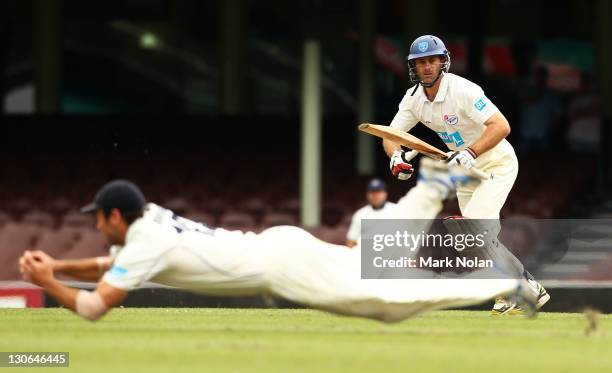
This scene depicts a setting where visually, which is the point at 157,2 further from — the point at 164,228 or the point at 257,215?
the point at 164,228

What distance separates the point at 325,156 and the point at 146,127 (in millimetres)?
4419

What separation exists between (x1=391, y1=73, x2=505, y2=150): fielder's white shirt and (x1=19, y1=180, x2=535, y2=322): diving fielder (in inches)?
56.2

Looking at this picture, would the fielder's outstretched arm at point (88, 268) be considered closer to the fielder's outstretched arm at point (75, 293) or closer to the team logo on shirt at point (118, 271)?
the fielder's outstretched arm at point (75, 293)

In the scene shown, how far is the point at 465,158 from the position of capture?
8328 mm

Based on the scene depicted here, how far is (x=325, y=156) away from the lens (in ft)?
74.7

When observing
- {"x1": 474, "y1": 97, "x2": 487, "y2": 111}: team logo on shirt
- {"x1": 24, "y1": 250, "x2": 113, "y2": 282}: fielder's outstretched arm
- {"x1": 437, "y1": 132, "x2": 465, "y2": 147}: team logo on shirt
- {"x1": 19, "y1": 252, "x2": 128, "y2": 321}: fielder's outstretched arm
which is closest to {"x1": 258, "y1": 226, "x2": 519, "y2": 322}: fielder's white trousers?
{"x1": 19, "y1": 252, "x2": 128, "y2": 321}: fielder's outstretched arm

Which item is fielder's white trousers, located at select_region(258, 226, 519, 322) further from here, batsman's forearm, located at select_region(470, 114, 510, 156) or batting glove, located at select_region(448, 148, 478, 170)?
batsman's forearm, located at select_region(470, 114, 510, 156)

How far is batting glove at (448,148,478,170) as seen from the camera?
820 cm

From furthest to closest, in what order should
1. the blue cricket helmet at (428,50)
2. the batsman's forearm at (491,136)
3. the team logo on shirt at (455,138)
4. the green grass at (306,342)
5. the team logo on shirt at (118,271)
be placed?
the team logo on shirt at (455,138) → the blue cricket helmet at (428,50) → the batsman's forearm at (491,136) → the team logo on shirt at (118,271) → the green grass at (306,342)

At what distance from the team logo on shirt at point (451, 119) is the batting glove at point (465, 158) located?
45cm

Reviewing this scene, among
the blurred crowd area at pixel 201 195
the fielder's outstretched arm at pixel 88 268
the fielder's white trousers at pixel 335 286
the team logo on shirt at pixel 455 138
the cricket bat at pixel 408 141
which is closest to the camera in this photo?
the fielder's white trousers at pixel 335 286

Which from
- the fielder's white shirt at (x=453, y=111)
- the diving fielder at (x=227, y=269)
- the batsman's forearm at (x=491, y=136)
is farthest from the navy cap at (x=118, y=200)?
the fielder's white shirt at (x=453, y=111)

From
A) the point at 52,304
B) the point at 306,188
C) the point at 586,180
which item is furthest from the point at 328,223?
the point at 52,304

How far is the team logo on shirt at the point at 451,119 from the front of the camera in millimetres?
8930
